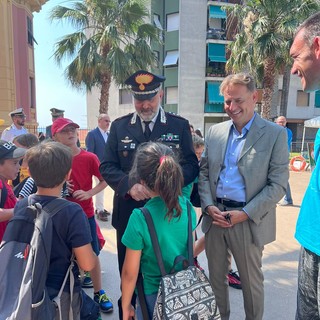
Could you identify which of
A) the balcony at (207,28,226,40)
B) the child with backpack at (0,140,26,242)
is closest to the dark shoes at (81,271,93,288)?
the child with backpack at (0,140,26,242)

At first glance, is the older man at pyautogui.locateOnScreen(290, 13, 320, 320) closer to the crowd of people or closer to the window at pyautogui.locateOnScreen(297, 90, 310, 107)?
the crowd of people

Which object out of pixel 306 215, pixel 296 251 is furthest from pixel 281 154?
pixel 296 251

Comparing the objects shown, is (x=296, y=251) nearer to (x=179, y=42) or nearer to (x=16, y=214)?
(x=16, y=214)

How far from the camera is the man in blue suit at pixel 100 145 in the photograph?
207 inches

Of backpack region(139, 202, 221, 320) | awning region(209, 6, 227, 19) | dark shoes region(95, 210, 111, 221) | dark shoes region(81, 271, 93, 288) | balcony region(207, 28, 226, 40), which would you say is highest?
awning region(209, 6, 227, 19)

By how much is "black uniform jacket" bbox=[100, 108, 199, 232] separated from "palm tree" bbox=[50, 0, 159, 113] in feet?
33.8

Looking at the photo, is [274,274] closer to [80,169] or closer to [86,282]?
[86,282]

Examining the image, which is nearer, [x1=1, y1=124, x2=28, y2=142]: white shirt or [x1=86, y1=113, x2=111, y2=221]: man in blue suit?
[x1=86, y1=113, x2=111, y2=221]: man in blue suit

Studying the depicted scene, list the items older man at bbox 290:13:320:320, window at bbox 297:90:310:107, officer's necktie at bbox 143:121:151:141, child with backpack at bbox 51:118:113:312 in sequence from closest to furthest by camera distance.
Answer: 1. older man at bbox 290:13:320:320
2. officer's necktie at bbox 143:121:151:141
3. child with backpack at bbox 51:118:113:312
4. window at bbox 297:90:310:107

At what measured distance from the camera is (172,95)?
75.3 feet

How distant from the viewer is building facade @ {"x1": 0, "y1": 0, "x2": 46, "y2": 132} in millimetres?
12688

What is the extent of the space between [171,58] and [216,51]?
11.4 ft

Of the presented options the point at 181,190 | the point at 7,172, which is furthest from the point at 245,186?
the point at 7,172

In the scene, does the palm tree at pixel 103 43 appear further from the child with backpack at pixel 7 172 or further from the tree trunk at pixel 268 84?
the child with backpack at pixel 7 172
